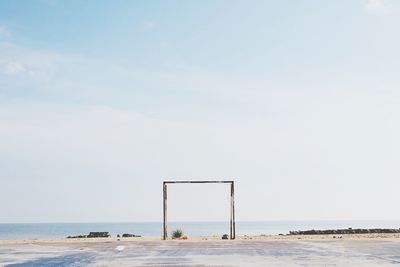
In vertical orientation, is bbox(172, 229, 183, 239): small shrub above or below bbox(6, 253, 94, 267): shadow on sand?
below

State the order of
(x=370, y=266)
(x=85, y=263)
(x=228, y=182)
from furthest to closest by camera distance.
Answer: (x=228, y=182) → (x=85, y=263) → (x=370, y=266)

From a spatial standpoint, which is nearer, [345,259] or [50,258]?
[345,259]

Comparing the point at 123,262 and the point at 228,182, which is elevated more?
the point at 228,182

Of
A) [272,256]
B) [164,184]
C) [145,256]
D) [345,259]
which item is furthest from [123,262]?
[164,184]

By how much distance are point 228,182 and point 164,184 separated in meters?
4.12

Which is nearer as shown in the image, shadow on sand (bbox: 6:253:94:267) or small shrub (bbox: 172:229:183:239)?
shadow on sand (bbox: 6:253:94:267)

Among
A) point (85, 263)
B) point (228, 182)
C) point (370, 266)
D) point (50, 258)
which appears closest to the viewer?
point (370, 266)

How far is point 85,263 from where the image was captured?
21797mm

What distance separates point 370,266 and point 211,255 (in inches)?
287

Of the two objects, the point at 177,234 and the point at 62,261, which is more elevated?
the point at 62,261

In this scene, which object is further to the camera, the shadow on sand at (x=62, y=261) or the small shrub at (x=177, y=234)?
the small shrub at (x=177, y=234)

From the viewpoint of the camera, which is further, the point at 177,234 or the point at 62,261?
the point at 177,234

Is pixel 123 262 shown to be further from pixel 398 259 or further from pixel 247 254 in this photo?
pixel 398 259

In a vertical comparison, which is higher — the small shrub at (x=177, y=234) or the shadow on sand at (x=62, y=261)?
the shadow on sand at (x=62, y=261)
